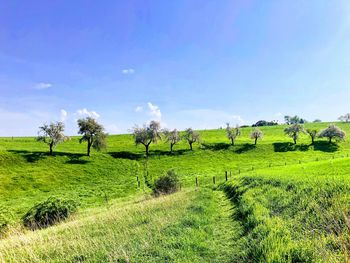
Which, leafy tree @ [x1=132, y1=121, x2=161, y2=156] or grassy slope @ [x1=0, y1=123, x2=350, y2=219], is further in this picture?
leafy tree @ [x1=132, y1=121, x2=161, y2=156]

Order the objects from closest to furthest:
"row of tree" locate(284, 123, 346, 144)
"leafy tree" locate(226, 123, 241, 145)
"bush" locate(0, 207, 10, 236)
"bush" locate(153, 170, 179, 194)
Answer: "bush" locate(0, 207, 10, 236), "bush" locate(153, 170, 179, 194), "row of tree" locate(284, 123, 346, 144), "leafy tree" locate(226, 123, 241, 145)

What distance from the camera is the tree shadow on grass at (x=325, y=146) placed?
90.1 m

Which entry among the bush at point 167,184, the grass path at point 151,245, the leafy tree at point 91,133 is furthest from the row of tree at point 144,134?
the grass path at point 151,245

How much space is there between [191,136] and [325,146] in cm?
4544

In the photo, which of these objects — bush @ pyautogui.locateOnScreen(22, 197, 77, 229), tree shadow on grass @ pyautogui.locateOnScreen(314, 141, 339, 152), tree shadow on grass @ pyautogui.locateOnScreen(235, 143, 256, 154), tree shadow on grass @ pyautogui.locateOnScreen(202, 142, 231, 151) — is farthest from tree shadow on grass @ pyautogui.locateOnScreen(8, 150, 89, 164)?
tree shadow on grass @ pyautogui.locateOnScreen(314, 141, 339, 152)

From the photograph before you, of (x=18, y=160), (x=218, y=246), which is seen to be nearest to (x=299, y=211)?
(x=218, y=246)

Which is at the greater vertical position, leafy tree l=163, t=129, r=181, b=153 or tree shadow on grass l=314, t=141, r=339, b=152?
leafy tree l=163, t=129, r=181, b=153

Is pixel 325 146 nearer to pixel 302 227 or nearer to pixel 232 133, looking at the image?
pixel 232 133

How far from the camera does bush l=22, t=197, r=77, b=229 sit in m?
24.3

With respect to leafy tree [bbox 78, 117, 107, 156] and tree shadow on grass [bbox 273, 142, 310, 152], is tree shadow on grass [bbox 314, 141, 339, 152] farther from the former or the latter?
leafy tree [bbox 78, 117, 107, 156]

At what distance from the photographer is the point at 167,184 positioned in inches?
1389

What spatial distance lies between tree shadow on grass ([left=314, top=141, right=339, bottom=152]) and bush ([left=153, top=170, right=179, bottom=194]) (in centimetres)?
7152

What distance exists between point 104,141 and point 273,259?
80374 mm

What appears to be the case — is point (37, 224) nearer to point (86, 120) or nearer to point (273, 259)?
point (273, 259)
